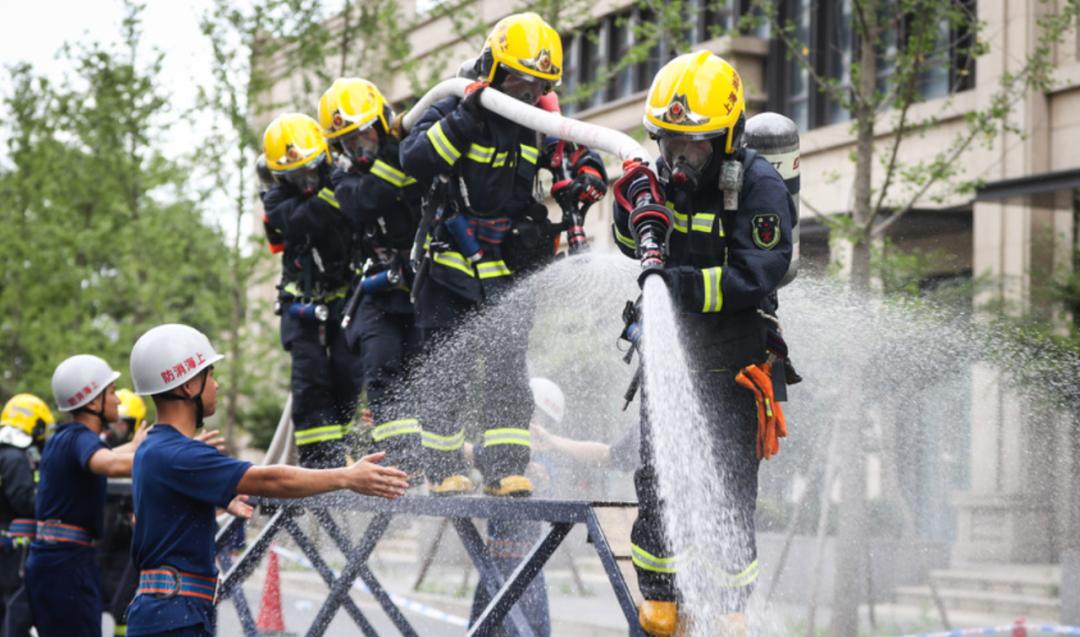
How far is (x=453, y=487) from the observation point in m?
6.78

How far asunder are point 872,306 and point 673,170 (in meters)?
4.99

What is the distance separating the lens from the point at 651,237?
524 cm

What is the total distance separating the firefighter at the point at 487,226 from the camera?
6.72 m

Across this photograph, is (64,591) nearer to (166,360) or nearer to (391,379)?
(391,379)

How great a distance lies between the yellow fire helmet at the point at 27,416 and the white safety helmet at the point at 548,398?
3989 millimetres

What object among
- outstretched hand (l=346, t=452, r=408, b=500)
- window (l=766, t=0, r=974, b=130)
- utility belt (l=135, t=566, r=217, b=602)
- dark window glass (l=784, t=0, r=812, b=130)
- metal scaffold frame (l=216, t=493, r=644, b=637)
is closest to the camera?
outstretched hand (l=346, t=452, r=408, b=500)

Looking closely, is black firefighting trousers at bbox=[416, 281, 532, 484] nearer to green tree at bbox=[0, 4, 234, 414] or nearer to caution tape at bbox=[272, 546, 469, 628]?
caution tape at bbox=[272, 546, 469, 628]

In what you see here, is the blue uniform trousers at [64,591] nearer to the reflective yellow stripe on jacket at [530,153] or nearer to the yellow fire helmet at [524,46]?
the reflective yellow stripe on jacket at [530,153]

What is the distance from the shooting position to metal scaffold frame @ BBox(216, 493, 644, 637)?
18.8ft

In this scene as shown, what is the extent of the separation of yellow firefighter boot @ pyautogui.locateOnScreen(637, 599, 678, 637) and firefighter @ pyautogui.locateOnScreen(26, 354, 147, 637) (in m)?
3.37

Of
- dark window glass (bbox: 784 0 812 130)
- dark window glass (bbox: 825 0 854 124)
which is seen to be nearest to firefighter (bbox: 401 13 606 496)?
dark window glass (bbox: 825 0 854 124)

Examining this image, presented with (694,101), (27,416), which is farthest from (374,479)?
(27,416)

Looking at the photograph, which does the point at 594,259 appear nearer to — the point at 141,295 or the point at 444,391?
the point at 444,391

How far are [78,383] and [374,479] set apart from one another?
11.0 feet
